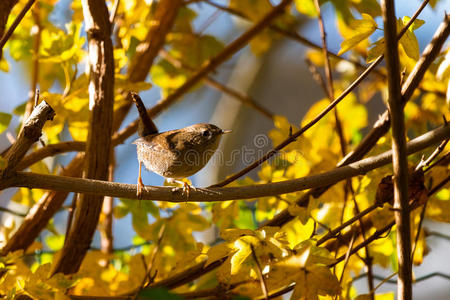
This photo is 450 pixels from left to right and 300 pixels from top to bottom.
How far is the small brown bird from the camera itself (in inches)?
64.4

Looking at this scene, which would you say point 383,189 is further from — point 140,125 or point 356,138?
point 140,125

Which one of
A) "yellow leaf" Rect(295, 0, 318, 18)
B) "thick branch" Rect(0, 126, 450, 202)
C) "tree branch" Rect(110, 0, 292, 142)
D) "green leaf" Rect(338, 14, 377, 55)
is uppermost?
"yellow leaf" Rect(295, 0, 318, 18)

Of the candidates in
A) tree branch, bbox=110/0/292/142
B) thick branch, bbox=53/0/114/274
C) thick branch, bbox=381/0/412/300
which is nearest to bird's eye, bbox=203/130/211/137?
tree branch, bbox=110/0/292/142

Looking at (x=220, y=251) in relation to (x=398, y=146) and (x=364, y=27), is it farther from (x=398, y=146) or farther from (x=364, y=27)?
(x=364, y=27)

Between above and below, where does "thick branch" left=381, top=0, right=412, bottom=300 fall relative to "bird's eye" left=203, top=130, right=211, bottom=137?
below

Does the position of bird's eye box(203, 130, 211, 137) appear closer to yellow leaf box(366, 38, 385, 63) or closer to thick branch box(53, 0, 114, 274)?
thick branch box(53, 0, 114, 274)

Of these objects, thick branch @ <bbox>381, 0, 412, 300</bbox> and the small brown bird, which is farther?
the small brown bird

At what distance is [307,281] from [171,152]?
31.3 inches

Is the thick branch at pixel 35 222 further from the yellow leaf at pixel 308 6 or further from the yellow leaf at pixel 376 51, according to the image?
the yellow leaf at pixel 308 6

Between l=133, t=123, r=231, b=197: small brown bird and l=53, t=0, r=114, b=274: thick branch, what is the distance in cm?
22

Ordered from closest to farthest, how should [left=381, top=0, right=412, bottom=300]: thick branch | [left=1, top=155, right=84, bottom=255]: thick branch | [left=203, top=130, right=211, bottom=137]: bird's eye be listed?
[left=381, top=0, right=412, bottom=300]: thick branch → [left=1, top=155, right=84, bottom=255]: thick branch → [left=203, top=130, right=211, bottom=137]: bird's eye

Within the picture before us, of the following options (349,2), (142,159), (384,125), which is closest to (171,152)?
(142,159)

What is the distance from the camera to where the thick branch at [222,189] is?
1.02m

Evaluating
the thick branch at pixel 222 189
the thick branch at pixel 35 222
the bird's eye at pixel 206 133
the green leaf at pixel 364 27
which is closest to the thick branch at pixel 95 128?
the thick branch at pixel 35 222
